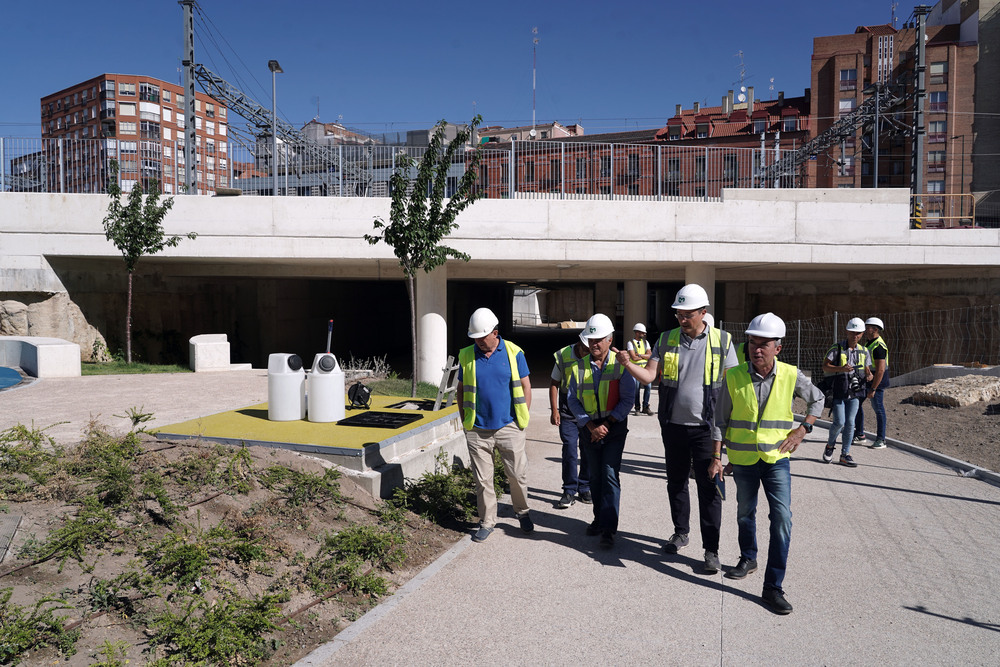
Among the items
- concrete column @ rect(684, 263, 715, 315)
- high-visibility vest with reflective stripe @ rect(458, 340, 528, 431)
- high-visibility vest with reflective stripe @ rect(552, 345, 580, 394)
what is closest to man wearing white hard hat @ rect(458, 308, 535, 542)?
high-visibility vest with reflective stripe @ rect(458, 340, 528, 431)

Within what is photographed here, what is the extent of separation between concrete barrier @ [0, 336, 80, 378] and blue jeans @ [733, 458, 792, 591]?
1310 centimetres

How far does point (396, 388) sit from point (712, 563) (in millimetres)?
9500

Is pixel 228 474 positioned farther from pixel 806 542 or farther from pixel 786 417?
pixel 806 542

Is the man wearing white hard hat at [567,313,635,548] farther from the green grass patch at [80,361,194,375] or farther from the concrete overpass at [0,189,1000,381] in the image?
the green grass patch at [80,361,194,375]

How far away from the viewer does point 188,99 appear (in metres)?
18.2

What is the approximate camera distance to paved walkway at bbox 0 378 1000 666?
393cm

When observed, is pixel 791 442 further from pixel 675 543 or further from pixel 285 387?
pixel 285 387

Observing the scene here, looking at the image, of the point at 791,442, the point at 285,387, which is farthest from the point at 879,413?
the point at 285,387

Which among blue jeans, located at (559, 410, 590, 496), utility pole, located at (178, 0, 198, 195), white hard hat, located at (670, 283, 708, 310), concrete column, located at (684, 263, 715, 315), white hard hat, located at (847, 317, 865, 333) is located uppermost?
utility pole, located at (178, 0, 198, 195)

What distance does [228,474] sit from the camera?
5.76 meters

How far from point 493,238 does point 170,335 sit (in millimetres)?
10081

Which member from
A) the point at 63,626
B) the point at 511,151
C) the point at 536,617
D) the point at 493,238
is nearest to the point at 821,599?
the point at 536,617

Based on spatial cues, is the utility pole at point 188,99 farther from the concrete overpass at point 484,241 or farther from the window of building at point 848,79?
the window of building at point 848,79

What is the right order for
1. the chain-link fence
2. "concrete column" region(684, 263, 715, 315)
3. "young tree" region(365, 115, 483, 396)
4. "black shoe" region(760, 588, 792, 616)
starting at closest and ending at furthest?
"black shoe" region(760, 588, 792, 616) < "young tree" region(365, 115, 483, 396) < "concrete column" region(684, 263, 715, 315) < the chain-link fence
